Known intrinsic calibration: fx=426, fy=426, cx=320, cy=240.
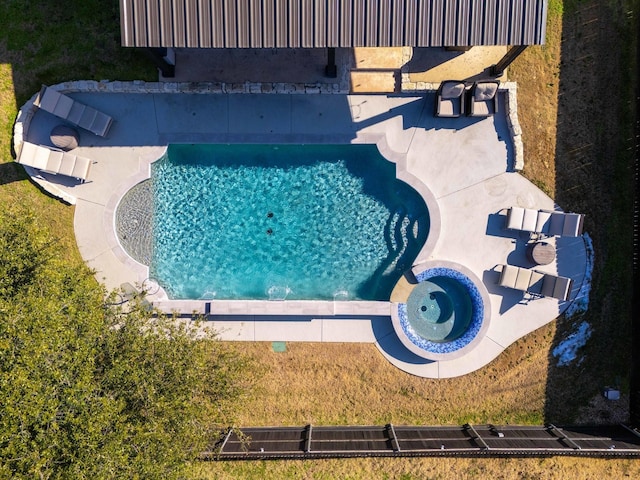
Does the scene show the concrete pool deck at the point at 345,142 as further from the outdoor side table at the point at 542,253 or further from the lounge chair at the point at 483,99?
A: the lounge chair at the point at 483,99

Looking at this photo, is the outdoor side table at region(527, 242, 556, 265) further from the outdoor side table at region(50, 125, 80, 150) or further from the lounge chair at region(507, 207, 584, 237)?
the outdoor side table at region(50, 125, 80, 150)

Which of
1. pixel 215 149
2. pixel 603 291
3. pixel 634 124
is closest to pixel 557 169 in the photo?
pixel 634 124

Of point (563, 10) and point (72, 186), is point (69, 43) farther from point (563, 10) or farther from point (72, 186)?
point (563, 10)

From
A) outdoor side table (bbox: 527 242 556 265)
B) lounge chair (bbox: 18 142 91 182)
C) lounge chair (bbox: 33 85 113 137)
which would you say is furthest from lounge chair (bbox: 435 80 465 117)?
lounge chair (bbox: 18 142 91 182)

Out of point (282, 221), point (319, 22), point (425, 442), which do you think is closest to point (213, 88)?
point (319, 22)

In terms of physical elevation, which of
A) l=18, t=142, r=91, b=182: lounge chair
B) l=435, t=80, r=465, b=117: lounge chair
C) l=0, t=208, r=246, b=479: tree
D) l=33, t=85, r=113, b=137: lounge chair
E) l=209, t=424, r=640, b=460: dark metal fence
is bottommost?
l=209, t=424, r=640, b=460: dark metal fence
